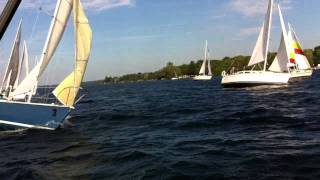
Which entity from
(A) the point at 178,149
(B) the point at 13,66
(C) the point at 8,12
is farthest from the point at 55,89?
(B) the point at 13,66

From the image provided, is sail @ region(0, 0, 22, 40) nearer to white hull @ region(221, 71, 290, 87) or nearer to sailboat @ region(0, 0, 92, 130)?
sailboat @ region(0, 0, 92, 130)

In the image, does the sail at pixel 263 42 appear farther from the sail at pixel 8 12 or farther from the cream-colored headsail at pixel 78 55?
the sail at pixel 8 12

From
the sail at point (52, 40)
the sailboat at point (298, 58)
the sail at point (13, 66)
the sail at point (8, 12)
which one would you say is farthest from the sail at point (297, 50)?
the sail at point (8, 12)

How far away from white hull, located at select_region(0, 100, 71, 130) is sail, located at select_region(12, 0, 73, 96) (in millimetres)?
1254

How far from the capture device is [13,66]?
36062 millimetres

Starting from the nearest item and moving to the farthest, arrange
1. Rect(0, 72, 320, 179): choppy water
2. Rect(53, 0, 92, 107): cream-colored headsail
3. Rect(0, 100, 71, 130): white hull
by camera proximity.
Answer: Rect(0, 72, 320, 179): choppy water → Rect(53, 0, 92, 107): cream-colored headsail → Rect(0, 100, 71, 130): white hull

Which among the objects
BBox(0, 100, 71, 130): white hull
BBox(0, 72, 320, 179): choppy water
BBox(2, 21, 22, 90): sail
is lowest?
BBox(0, 72, 320, 179): choppy water

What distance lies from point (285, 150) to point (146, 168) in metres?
4.84

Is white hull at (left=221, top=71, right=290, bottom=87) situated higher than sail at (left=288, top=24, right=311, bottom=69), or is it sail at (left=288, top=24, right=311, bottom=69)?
sail at (left=288, top=24, right=311, bottom=69)

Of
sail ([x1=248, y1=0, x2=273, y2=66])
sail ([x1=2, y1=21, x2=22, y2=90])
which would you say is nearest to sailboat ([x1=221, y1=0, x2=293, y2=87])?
sail ([x1=248, y1=0, x2=273, y2=66])

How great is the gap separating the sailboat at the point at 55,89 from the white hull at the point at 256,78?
115 ft

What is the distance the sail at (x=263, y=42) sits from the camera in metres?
60.0

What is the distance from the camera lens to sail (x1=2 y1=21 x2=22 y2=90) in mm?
34500

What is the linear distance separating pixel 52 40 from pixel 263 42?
41620 millimetres
